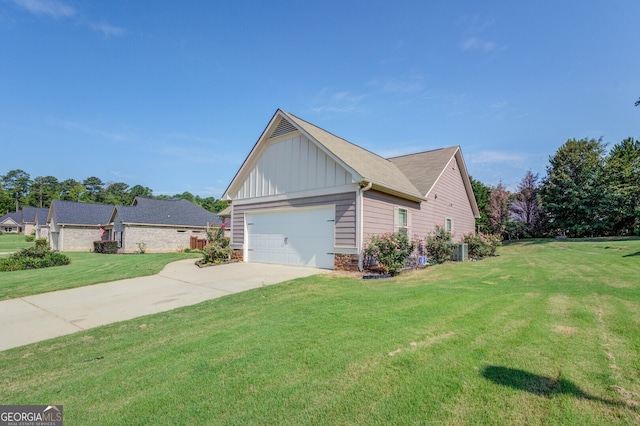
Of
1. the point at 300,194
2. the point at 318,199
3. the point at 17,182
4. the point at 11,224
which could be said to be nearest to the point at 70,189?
the point at 17,182

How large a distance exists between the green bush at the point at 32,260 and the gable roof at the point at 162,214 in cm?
871

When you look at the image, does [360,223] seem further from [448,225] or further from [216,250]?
[448,225]

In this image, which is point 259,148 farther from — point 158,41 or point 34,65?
point 34,65

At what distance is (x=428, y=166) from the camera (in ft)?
51.2

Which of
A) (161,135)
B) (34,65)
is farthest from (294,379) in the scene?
(161,135)

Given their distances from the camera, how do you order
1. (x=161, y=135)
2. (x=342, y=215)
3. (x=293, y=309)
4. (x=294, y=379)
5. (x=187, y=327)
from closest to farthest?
1. (x=294, y=379)
2. (x=187, y=327)
3. (x=293, y=309)
4. (x=342, y=215)
5. (x=161, y=135)

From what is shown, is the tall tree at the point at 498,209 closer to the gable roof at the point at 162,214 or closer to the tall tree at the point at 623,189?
the tall tree at the point at 623,189

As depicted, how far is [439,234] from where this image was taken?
1268 centimetres

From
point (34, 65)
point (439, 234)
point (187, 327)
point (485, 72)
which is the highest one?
point (34, 65)

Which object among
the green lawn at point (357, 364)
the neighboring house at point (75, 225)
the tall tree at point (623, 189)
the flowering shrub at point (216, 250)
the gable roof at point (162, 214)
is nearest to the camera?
the green lawn at point (357, 364)

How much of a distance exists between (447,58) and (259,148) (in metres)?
8.37

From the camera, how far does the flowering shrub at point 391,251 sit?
29.4 ft

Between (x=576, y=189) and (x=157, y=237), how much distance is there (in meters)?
35.4

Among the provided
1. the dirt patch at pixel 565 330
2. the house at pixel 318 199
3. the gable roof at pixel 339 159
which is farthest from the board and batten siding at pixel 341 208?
the dirt patch at pixel 565 330
